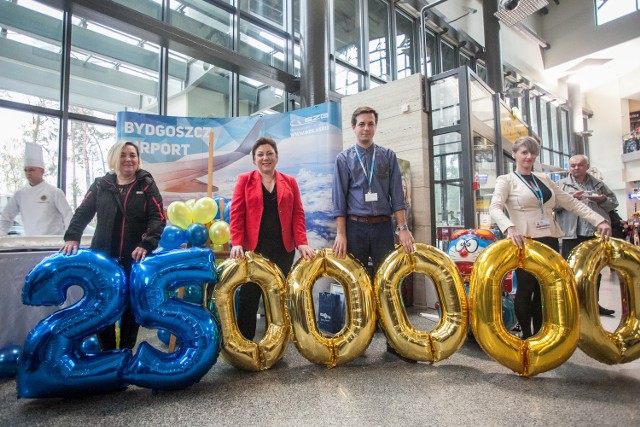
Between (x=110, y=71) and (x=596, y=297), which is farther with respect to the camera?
(x=110, y=71)

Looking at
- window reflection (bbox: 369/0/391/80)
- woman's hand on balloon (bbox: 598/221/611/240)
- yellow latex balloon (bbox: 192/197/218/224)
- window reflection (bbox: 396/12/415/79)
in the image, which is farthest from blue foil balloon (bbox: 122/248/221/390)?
window reflection (bbox: 396/12/415/79)

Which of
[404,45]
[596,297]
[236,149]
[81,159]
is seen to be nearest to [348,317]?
[596,297]

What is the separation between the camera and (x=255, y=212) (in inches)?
84.0

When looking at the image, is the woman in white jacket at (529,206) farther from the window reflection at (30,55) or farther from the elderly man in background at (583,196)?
the window reflection at (30,55)

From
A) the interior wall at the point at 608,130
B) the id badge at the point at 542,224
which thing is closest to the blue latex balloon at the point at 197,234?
the id badge at the point at 542,224

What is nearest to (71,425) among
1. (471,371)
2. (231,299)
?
(231,299)

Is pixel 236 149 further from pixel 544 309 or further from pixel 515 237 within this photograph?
pixel 544 309

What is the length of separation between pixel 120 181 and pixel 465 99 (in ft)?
11.9

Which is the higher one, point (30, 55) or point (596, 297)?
point (30, 55)

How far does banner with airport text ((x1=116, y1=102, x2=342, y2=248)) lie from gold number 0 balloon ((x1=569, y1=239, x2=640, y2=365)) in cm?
248

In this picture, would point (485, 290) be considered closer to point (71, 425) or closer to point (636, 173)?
point (71, 425)

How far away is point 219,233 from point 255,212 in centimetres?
74

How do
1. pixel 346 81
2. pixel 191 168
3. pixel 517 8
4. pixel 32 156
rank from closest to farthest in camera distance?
pixel 32 156
pixel 191 168
pixel 517 8
pixel 346 81

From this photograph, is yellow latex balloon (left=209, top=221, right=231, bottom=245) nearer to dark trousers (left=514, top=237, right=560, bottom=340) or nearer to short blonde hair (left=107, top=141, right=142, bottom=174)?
short blonde hair (left=107, top=141, right=142, bottom=174)
